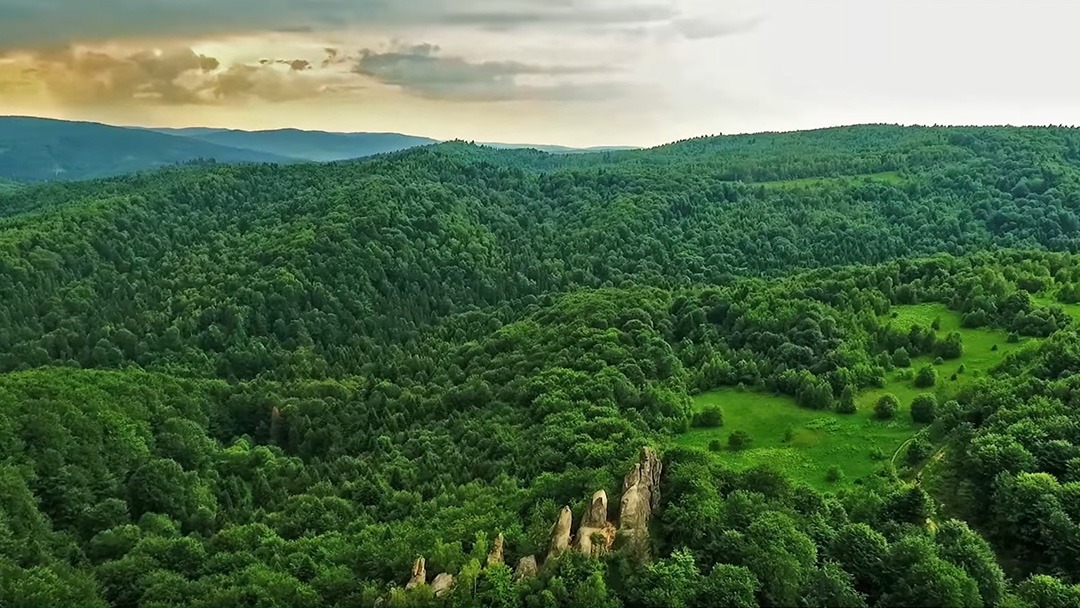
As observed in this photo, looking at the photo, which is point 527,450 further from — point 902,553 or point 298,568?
point 902,553

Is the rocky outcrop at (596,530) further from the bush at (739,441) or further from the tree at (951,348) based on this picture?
the tree at (951,348)

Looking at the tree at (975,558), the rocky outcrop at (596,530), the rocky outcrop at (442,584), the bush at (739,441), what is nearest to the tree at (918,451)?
the bush at (739,441)

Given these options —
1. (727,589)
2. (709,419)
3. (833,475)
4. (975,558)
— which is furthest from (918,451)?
(727,589)

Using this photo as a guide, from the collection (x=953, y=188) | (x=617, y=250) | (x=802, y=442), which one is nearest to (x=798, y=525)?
(x=802, y=442)

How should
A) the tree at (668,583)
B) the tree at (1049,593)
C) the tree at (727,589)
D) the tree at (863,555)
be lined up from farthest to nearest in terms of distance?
the tree at (863,555)
the tree at (668,583)
the tree at (727,589)
the tree at (1049,593)

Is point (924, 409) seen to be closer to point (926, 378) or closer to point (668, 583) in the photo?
point (926, 378)

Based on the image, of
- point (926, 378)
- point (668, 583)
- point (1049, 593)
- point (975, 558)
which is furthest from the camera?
point (926, 378)
